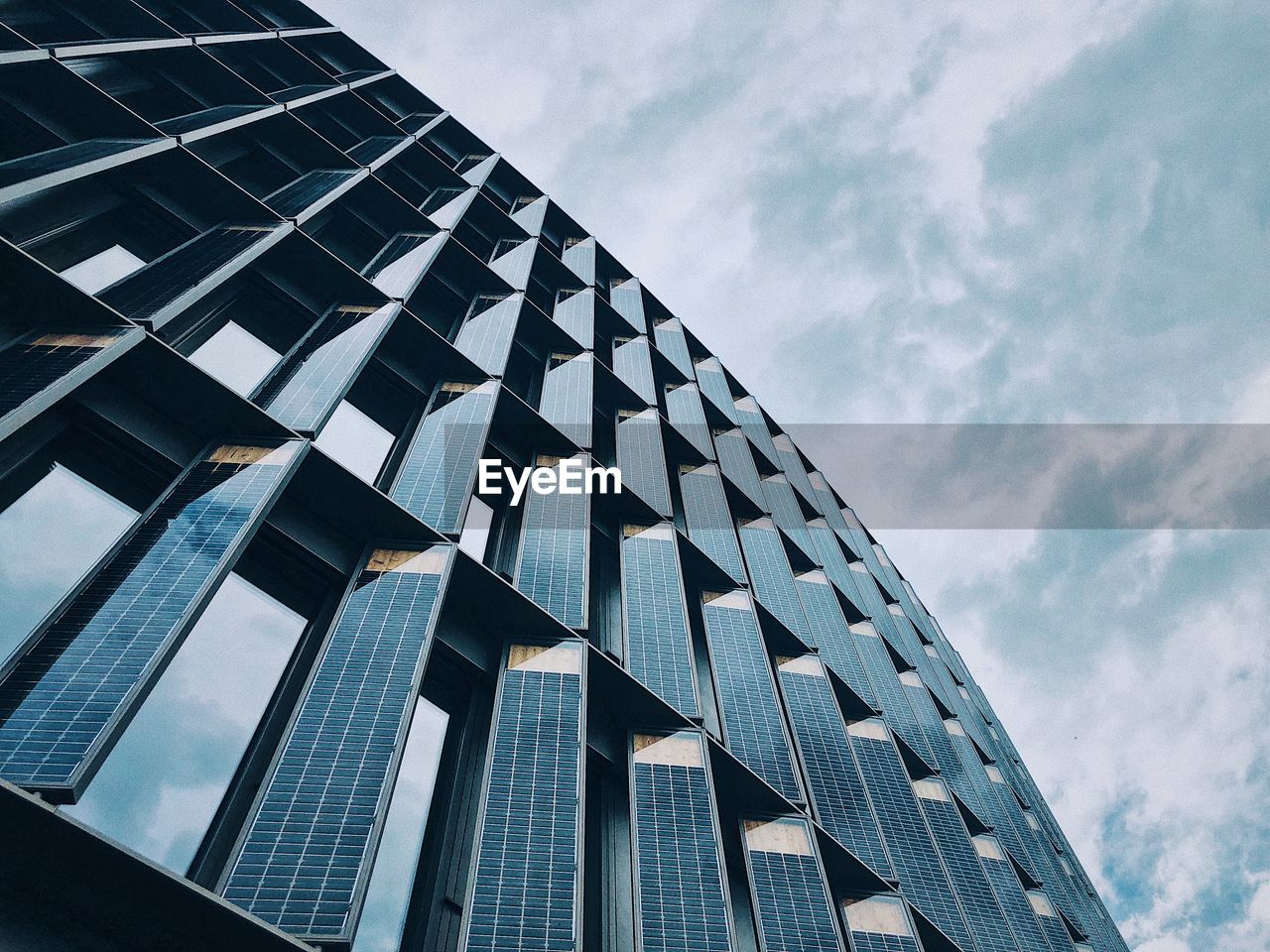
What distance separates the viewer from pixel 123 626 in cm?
576

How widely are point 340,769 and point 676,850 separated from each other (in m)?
3.62

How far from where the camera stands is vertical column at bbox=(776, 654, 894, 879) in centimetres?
1073

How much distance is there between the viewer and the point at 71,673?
5.34 metres

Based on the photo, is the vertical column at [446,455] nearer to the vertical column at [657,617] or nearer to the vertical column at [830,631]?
the vertical column at [657,617]

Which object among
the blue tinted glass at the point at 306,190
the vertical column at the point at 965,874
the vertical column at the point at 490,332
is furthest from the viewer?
the vertical column at the point at 490,332

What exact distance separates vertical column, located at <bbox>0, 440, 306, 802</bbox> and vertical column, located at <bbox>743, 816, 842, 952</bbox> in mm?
6375

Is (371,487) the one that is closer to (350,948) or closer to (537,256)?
(350,948)

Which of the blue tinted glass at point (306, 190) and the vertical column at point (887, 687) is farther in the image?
the vertical column at point (887, 687)

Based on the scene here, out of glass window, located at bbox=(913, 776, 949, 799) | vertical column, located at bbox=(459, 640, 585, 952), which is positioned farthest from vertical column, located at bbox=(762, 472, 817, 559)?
vertical column, located at bbox=(459, 640, 585, 952)

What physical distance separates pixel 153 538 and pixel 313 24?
25664 mm

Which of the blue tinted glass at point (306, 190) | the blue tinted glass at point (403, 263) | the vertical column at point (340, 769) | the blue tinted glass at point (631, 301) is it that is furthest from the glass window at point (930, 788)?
the blue tinted glass at point (306, 190)

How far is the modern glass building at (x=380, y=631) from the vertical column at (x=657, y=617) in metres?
0.06

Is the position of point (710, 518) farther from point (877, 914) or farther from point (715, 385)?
point (715, 385)

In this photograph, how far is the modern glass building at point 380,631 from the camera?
18.2 feet
